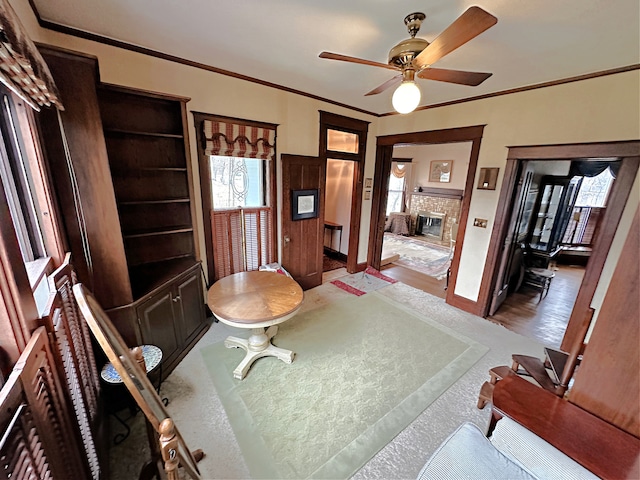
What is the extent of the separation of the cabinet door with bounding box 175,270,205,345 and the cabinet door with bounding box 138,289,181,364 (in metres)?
0.08

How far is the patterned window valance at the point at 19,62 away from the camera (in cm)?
79

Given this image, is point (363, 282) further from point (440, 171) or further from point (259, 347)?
point (440, 171)

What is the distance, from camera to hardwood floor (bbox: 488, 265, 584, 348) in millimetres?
3041

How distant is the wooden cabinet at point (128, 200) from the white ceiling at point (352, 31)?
44 centimetres

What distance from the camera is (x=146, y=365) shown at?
174 centimetres

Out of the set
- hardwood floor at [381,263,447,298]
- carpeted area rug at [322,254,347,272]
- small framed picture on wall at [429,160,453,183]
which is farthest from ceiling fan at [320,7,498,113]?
small framed picture on wall at [429,160,453,183]

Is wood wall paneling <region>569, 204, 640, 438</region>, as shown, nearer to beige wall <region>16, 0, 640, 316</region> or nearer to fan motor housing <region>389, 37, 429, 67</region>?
fan motor housing <region>389, 37, 429, 67</region>

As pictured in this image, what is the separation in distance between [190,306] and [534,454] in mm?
2679

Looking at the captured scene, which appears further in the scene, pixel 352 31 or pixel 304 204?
pixel 304 204

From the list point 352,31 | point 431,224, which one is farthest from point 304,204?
point 431,224

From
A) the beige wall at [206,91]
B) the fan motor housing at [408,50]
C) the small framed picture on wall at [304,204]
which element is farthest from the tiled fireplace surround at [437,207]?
the fan motor housing at [408,50]

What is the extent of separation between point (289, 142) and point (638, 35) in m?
2.99

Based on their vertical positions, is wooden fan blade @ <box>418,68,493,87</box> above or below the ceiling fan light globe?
above

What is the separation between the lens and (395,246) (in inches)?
260
